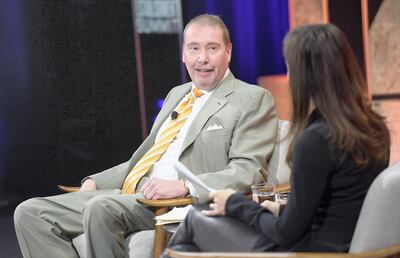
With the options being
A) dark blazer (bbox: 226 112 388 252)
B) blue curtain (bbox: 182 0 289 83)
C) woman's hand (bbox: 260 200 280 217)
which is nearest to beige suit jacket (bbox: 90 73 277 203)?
woman's hand (bbox: 260 200 280 217)

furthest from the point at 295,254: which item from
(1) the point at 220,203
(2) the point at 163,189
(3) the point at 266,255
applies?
(2) the point at 163,189

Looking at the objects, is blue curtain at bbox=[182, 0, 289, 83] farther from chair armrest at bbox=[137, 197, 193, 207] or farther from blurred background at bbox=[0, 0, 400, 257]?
chair armrest at bbox=[137, 197, 193, 207]

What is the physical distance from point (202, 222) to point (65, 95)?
9.27ft

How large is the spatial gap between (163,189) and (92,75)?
2011 mm

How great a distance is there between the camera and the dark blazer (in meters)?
2.07

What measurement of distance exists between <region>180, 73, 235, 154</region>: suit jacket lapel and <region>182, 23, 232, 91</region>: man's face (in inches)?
2.0

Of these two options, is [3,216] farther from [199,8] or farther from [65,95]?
[199,8]

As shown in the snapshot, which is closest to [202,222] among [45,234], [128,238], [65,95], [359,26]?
[128,238]

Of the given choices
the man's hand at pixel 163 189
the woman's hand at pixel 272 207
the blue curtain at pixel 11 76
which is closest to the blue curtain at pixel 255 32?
the blue curtain at pixel 11 76

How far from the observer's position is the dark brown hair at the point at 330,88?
2115 millimetres

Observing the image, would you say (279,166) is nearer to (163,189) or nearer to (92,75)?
(163,189)

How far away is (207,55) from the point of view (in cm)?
348

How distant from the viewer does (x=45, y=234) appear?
10.8ft

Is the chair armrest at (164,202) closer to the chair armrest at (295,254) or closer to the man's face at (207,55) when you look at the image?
the man's face at (207,55)
